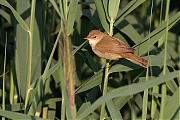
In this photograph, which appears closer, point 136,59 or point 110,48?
point 136,59

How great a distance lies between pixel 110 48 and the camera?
115 inches

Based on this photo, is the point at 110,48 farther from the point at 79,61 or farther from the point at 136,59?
the point at 79,61

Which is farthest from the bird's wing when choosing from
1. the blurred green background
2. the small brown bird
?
the blurred green background

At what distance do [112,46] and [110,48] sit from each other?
0.05 metres

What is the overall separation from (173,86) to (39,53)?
107cm

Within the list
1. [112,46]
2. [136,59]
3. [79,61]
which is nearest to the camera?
[136,59]

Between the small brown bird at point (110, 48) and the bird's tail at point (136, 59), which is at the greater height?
the small brown bird at point (110, 48)

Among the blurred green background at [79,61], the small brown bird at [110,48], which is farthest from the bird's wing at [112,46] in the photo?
the blurred green background at [79,61]

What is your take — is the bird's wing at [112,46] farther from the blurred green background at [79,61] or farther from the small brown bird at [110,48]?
the blurred green background at [79,61]

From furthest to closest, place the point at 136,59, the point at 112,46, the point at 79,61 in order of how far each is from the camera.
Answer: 1. the point at 79,61
2. the point at 112,46
3. the point at 136,59

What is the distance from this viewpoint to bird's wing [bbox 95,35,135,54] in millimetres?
2740

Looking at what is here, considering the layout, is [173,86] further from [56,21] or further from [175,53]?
[56,21]

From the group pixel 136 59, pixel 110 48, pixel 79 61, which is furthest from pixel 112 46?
pixel 79 61

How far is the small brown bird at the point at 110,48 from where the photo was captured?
2590 millimetres
